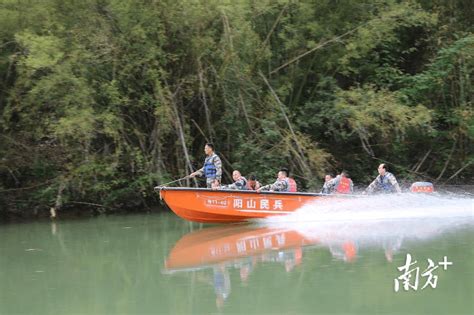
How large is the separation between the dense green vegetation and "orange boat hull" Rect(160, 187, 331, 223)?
310 cm

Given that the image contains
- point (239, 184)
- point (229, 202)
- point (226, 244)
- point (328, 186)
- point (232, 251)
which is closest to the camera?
point (232, 251)

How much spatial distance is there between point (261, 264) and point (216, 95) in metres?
8.82

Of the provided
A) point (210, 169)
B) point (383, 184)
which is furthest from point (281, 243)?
point (383, 184)

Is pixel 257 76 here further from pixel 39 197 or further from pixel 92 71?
pixel 39 197

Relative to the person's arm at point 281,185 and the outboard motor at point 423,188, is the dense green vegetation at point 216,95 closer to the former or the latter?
the person's arm at point 281,185

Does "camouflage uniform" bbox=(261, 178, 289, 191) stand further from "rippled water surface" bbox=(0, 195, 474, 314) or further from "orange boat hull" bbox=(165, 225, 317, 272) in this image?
"orange boat hull" bbox=(165, 225, 317, 272)

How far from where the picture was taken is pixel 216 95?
18.4 metres

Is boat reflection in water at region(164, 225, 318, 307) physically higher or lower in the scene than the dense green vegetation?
lower

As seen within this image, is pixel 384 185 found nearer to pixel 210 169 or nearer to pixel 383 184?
pixel 383 184

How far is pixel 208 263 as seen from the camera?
10516mm

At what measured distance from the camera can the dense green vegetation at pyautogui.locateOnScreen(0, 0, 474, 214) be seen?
16.6m

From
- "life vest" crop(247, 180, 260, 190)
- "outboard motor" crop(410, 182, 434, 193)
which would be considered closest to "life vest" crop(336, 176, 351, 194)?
"outboard motor" crop(410, 182, 434, 193)

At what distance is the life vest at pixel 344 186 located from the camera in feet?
49.0

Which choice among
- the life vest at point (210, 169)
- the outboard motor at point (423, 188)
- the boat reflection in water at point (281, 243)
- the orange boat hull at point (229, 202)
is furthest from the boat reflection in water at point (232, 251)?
the outboard motor at point (423, 188)
